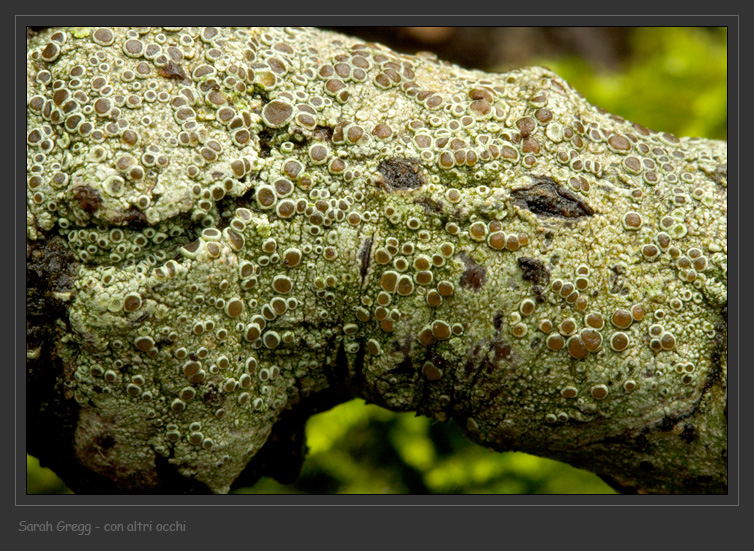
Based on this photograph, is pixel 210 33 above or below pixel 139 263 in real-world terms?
above

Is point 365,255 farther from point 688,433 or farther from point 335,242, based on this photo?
point 688,433

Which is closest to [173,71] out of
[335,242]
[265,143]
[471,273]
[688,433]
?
[265,143]

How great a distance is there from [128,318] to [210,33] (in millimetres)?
636

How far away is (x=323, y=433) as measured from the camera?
2.28m

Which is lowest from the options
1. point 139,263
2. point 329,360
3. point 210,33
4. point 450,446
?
point 450,446

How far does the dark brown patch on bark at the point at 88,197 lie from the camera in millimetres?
1188

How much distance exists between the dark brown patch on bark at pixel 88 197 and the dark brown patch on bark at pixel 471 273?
28.7 inches

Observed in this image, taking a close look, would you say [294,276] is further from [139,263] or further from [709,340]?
[709,340]

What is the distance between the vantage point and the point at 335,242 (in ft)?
4.21

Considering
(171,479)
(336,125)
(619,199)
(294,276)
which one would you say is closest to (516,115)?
(619,199)

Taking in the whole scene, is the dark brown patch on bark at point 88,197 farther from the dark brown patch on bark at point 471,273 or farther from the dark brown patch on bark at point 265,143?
the dark brown patch on bark at point 471,273

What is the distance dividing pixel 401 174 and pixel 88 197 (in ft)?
2.05

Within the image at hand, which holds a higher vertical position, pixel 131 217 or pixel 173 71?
pixel 173 71

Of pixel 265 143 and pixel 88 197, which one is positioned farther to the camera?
pixel 265 143
